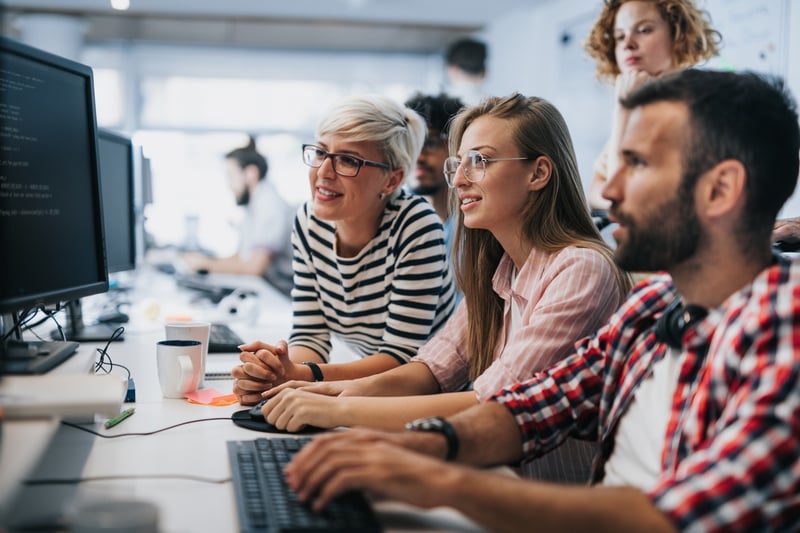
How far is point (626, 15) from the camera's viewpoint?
2803 millimetres

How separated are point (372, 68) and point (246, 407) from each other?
6.78 m

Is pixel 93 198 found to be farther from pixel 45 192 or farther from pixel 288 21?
pixel 288 21

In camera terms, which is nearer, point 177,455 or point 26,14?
point 177,455

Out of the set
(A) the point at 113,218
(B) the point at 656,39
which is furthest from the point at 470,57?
(A) the point at 113,218

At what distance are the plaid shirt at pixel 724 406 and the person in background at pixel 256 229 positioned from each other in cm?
352

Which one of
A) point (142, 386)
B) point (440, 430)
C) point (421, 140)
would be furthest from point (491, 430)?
point (421, 140)

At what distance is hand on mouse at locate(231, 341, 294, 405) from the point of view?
145 centimetres

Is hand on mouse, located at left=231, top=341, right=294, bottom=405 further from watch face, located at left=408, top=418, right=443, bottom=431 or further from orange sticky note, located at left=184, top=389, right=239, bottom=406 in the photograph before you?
watch face, located at left=408, top=418, right=443, bottom=431

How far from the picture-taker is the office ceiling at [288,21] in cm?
624

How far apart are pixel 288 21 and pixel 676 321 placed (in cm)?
635

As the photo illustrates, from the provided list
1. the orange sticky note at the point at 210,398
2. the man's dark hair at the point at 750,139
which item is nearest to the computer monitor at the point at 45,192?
the orange sticky note at the point at 210,398

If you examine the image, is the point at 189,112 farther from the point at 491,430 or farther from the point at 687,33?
the point at 491,430

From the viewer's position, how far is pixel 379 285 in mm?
2000

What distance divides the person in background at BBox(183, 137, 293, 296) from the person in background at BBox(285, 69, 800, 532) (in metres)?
3.50
